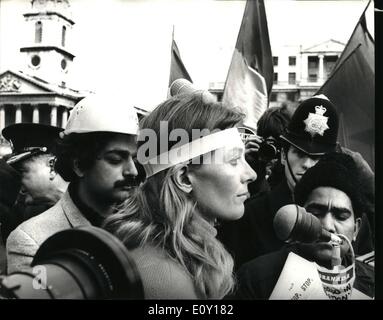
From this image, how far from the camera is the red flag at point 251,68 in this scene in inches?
170

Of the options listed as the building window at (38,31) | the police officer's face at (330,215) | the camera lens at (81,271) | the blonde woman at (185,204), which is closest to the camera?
the camera lens at (81,271)

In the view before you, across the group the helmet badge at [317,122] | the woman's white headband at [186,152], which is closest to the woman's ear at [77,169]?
the woman's white headband at [186,152]

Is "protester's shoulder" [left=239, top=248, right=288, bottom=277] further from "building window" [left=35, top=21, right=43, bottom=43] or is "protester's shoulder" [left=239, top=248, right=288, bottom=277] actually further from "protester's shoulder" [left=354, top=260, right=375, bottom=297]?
"building window" [left=35, top=21, right=43, bottom=43]

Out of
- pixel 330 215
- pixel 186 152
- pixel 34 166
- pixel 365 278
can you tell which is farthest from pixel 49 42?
pixel 365 278

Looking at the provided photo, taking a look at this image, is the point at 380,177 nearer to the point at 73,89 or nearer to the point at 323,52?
the point at 323,52

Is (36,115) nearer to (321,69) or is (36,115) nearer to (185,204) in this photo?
(185,204)

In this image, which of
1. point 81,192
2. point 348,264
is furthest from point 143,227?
point 348,264

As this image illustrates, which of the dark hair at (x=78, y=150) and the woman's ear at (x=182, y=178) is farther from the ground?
the dark hair at (x=78, y=150)

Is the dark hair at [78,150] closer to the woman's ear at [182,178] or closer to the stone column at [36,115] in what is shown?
the stone column at [36,115]

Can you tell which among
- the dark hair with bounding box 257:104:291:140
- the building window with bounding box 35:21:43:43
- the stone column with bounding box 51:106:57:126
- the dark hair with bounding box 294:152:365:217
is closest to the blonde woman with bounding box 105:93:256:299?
the dark hair with bounding box 257:104:291:140

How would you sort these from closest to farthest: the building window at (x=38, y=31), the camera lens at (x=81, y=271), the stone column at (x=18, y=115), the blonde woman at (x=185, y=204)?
the camera lens at (x=81, y=271) → the blonde woman at (x=185, y=204) → the stone column at (x=18, y=115) → the building window at (x=38, y=31)

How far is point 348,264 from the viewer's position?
14.0ft

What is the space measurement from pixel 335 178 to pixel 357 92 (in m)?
0.59
